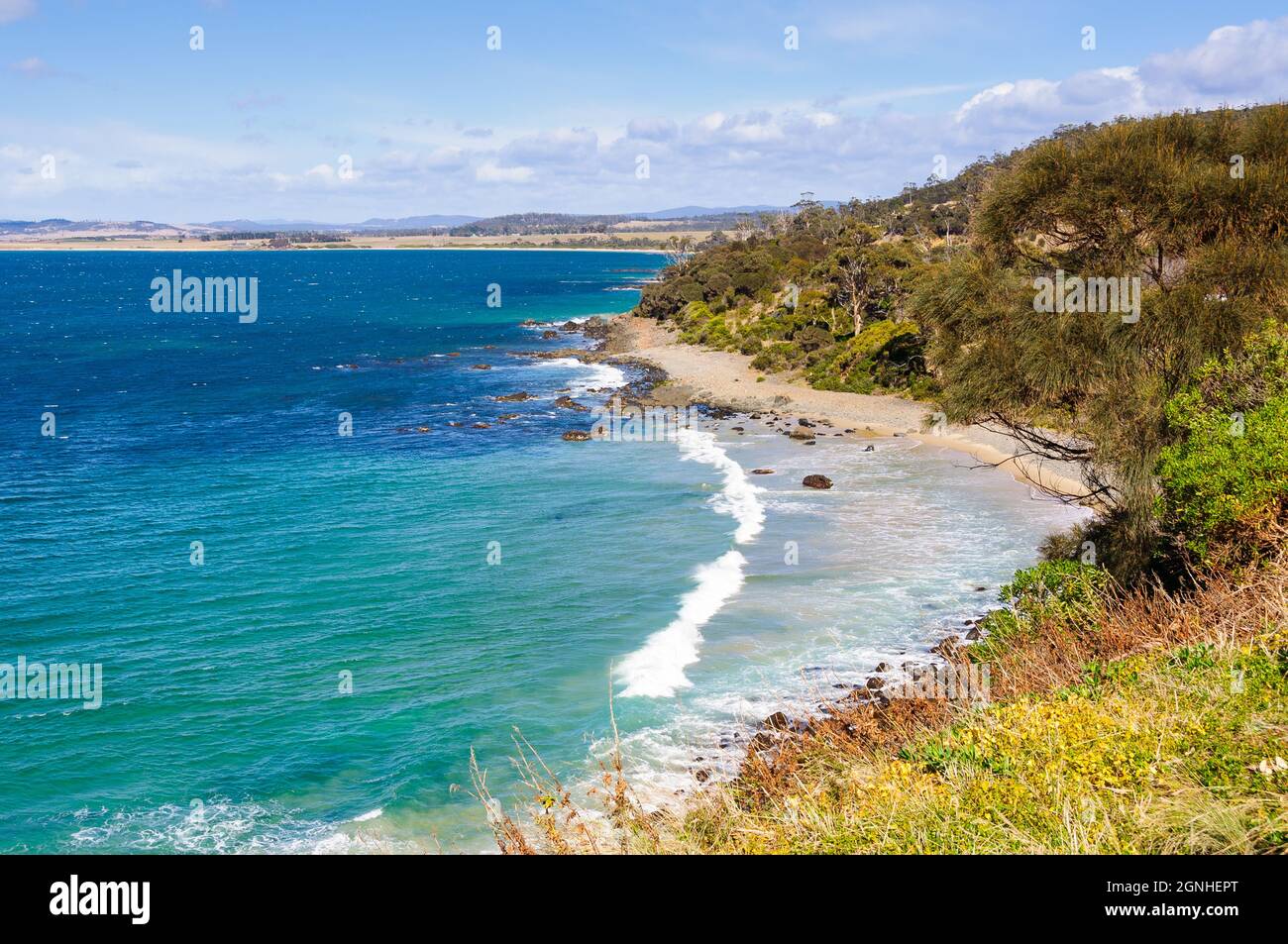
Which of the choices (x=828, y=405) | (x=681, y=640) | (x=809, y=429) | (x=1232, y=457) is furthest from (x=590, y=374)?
(x=1232, y=457)

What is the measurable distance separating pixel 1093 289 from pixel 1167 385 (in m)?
2.55

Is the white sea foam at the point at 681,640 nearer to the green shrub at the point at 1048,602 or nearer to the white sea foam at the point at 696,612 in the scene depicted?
the white sea foam at the point at 696,612

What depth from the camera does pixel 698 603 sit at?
23844 millimetres

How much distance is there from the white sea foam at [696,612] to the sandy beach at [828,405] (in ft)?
22.6

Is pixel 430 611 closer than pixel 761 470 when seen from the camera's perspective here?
Yes

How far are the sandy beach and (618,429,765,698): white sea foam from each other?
6882mm

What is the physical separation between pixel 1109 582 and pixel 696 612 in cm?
1010

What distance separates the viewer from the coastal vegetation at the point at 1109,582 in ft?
21.1

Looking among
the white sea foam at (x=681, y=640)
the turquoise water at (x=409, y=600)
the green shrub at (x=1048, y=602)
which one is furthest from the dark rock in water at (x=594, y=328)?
the green shrub at (x=1048, y=602)

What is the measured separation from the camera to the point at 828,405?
50.7m
